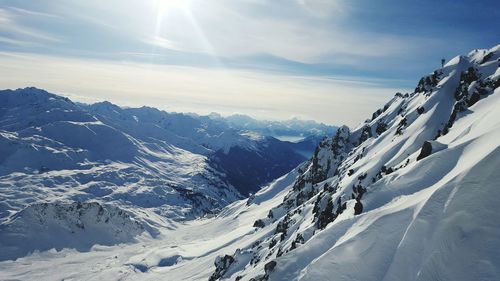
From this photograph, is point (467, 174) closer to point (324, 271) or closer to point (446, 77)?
point (324, 271)

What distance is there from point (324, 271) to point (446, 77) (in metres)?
74.6

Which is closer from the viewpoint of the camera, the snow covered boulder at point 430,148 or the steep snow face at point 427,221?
the steep snow face at point 427,221

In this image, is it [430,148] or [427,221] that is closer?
[427,221]

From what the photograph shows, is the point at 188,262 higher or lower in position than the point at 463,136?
lower

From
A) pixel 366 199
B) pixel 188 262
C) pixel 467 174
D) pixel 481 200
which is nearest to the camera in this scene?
pixel 481 200

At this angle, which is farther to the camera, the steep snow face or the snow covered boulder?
the snow covered boulder

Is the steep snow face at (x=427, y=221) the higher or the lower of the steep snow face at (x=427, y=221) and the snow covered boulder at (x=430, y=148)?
the lower

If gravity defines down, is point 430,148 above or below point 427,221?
above

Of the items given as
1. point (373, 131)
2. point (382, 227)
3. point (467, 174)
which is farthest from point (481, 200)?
point (373, 131)

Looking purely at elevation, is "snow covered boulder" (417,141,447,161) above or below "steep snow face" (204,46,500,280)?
above

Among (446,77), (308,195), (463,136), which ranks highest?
(446,77)

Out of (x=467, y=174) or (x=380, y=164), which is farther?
(x=380, y=164)

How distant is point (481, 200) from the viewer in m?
36.2

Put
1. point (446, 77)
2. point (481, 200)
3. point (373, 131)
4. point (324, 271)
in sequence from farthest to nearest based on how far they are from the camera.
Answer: point (373, 131) < point (446, 77) < point (324, 271) < point (481, 200)
